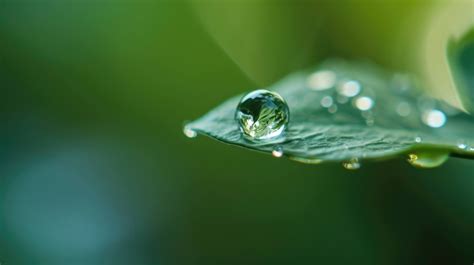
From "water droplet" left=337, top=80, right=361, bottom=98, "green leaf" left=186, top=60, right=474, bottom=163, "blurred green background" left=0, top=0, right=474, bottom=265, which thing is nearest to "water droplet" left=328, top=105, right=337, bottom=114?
"green leaf" left=186, top=60, right=474, bottom=163

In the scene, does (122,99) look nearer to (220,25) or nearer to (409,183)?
(220,25)

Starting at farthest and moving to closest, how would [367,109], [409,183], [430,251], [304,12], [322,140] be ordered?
1. [304,12]
2. [409,183]
3. [430,251]
4. [367,109]
5. [322,140]

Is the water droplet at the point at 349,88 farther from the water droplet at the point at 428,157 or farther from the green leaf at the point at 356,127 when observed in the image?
the water droplet at the point at 428,157

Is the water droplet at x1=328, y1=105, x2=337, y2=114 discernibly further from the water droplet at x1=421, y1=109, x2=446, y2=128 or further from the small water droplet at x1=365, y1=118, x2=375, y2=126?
the water droplet at x1=421, y1=109, x2=446, y2=128

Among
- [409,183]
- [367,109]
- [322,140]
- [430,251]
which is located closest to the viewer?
[322,140]

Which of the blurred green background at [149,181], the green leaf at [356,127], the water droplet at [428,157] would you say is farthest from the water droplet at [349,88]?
the blurred green background at [149,181]

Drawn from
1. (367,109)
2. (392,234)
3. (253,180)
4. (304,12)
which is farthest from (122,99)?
(367,109)
